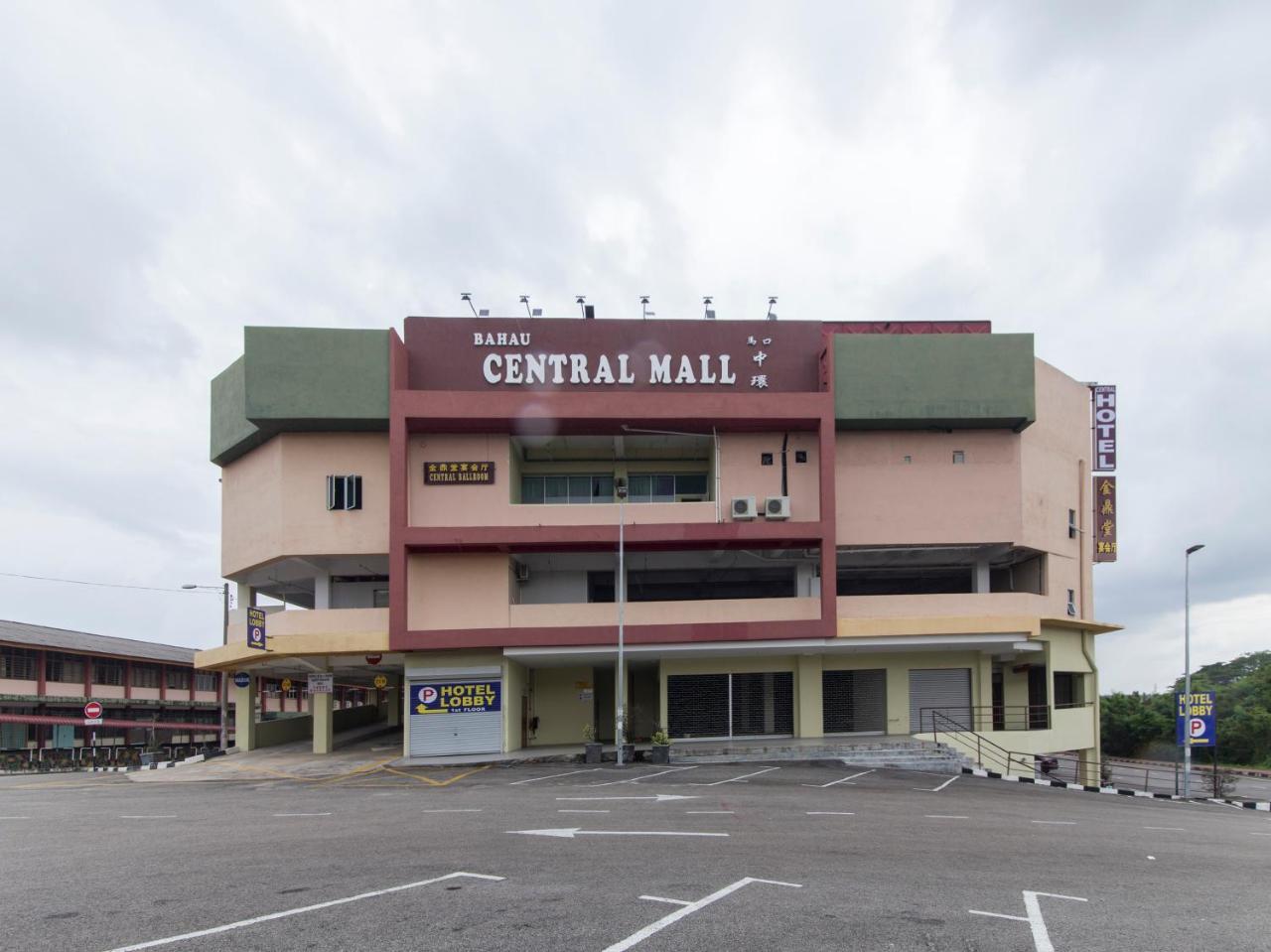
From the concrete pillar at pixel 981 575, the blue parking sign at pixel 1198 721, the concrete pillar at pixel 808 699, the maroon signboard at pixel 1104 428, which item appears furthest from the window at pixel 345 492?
the blue parking sign at pixel 1198 721

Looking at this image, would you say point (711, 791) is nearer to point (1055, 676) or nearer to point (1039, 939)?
point (1039, 939)

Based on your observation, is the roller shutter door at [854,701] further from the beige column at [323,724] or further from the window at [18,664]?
the window at [18,664]

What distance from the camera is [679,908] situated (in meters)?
9.84

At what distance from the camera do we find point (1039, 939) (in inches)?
358

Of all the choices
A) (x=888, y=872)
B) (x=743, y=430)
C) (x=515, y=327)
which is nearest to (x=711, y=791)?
(x=888, y=872)

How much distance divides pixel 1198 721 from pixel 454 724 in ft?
88.5

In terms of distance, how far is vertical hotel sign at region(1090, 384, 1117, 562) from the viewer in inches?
1596

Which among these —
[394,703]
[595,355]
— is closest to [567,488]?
[595,355]

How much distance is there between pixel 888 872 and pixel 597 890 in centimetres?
389

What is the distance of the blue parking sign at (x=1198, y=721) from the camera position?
115ft

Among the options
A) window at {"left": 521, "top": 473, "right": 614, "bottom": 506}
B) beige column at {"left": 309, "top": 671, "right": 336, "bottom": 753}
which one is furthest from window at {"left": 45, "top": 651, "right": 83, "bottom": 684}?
window at {"left": 521, "top": 473, "right": 614, "bottom": 506}

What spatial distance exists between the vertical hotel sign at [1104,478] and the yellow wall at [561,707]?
21936mm

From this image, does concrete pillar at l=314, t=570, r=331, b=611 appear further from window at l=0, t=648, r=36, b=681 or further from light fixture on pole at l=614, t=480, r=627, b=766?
window at l=0, t=648, r=36, b=681

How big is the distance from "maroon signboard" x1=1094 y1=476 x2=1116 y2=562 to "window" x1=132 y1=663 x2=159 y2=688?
2388 inches
